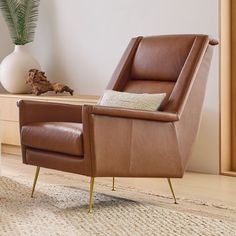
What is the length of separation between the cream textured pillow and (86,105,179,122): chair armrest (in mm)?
171

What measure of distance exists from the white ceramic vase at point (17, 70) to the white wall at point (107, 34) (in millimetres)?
303

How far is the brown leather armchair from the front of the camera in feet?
8.63

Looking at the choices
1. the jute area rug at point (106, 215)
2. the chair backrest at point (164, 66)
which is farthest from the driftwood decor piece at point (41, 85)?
the jute area rug at point (106, 215)

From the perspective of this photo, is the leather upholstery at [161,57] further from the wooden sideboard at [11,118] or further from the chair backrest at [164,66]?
the wooden sideboard at [11,118]

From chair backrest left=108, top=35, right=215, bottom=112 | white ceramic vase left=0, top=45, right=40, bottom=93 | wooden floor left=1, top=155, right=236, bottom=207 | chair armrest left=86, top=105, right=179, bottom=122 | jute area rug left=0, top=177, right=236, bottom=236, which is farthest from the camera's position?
white ceramic vase left=0, top=45, right=40, bottom=93

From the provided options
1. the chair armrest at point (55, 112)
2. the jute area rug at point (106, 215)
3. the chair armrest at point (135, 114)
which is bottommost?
the jute area rug at point (106, 215)

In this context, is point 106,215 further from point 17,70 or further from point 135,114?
point 17,70

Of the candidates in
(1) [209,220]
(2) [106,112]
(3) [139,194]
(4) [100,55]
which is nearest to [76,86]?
(4) [100,55]

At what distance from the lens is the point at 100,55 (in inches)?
180

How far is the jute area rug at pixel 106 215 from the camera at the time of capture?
2394mm

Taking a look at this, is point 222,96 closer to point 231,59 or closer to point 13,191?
point 231,59

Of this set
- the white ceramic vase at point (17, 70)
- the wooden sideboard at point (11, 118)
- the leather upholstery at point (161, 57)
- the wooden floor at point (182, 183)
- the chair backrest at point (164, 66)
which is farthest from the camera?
the white ceramic vase at point (17, 70)

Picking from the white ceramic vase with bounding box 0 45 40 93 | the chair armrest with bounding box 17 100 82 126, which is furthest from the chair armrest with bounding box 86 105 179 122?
the white ceramic vase with bounding box 0 45 40 93

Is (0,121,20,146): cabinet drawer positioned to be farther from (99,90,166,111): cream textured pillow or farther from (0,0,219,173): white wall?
(99,90,166,111): cream textured pillow
